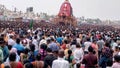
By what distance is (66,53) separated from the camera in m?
12.5

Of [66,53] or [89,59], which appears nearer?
[89,59]

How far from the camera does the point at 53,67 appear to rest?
10.1 metres

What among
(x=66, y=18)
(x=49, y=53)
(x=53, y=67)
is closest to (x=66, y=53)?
(x=49, y=53)

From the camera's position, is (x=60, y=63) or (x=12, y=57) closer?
(x=12, y=57)

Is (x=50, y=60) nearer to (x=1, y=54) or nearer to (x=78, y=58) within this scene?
(x=1, y=54)

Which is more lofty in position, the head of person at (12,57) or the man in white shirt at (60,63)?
the head of person at (12,57)

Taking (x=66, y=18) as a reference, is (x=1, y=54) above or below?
above

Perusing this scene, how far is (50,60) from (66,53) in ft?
6.33

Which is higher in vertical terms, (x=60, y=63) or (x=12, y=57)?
(x=12, y=57)

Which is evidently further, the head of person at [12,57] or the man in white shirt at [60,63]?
the man in white shirt at [60,63]

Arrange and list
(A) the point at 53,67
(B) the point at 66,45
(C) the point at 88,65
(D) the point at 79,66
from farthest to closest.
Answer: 1. (B) the point at 66,45
2. (D) the point at 79,66
3. (C) the point at 88,65
4. (A) the point at 53,67

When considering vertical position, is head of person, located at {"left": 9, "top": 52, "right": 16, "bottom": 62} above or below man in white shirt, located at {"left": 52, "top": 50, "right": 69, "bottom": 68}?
above

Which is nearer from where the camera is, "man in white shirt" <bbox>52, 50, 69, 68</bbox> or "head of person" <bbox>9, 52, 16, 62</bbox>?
"head of person" <bbox>9, 52, 16, 62</bbox>

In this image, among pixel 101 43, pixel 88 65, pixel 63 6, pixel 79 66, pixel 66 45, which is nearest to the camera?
pixel 88 65
